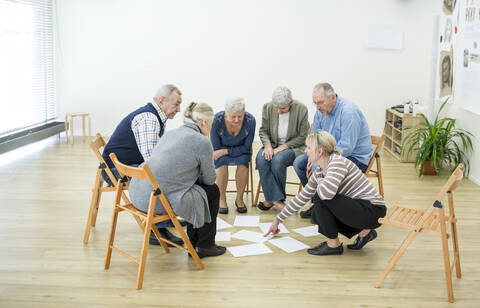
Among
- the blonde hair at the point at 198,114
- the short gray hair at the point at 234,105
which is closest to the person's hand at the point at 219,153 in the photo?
the short gray hair at the point at 234,105

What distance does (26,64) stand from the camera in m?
7.58

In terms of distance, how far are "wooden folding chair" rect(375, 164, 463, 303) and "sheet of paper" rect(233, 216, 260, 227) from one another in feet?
4.41

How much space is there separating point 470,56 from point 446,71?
1.00m

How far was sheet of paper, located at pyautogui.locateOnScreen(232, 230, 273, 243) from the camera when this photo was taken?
406cm

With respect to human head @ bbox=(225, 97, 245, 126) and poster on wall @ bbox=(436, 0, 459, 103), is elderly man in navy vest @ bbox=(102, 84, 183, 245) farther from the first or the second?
poster on wall @ bbox=(436, 0, 459, 103)

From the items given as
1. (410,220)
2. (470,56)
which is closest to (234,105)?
(410,220)

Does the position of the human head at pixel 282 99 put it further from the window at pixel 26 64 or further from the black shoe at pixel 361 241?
the window at pixel 26 64

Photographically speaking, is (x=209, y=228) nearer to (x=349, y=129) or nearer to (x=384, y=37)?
(x=349, y=129)

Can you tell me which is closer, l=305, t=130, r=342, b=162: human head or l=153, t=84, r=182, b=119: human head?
l=305, t=130, r=342, b=162: human head

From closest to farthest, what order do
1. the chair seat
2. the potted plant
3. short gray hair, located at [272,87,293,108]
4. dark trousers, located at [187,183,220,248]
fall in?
the chair seat, dark trousers, located at [187,183,220,248], short gray hair, located at [272,87,293,108], the potted plant

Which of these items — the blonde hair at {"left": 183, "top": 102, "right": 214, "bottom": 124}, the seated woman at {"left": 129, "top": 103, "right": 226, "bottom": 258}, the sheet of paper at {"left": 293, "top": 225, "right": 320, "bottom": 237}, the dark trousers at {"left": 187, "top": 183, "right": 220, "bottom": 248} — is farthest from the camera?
the sheet of paper at {"left": 293, "top": 225, "right": 320, "bottom": 237}

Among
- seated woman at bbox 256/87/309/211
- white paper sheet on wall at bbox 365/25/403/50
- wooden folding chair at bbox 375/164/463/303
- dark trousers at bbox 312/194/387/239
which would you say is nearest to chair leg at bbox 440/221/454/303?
wooden folding chair at bbox 375/164/463/303

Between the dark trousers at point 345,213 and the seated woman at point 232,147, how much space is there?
1.24 metres

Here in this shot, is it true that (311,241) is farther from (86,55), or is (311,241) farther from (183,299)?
(86,55)
